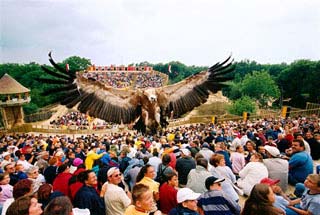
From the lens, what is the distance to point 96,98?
9.69 m

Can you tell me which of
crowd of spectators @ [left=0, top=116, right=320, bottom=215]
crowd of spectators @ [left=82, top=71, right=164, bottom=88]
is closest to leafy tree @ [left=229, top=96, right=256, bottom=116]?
crowd of spectators @ [left=82, top=71, right=164, bottom=88]

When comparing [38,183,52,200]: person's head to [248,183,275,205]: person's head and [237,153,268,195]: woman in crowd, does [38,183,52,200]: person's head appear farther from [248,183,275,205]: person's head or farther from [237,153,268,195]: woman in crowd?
[237,153,268,195]: woman in crowd

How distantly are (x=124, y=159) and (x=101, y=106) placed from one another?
3.12m

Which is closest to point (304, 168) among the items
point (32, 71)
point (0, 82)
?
point (0, 82)

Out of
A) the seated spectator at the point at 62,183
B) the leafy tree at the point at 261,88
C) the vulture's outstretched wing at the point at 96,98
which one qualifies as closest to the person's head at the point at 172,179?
the seated spectator at the point at 62,183

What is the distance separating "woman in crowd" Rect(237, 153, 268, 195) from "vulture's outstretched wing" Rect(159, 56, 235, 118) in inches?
204

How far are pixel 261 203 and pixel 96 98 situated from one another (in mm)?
7561

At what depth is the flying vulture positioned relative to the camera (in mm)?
9578

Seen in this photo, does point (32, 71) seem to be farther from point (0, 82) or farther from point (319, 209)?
point (319, 209)

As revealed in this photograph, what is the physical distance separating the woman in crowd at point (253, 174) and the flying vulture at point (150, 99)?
16.5ft

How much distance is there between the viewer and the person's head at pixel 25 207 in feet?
9.12

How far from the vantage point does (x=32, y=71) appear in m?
74.1

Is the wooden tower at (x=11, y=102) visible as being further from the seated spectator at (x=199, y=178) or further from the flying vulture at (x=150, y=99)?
the seated spectator at (x=199, y=178)

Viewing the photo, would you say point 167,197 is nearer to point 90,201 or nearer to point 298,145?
point 90,201
